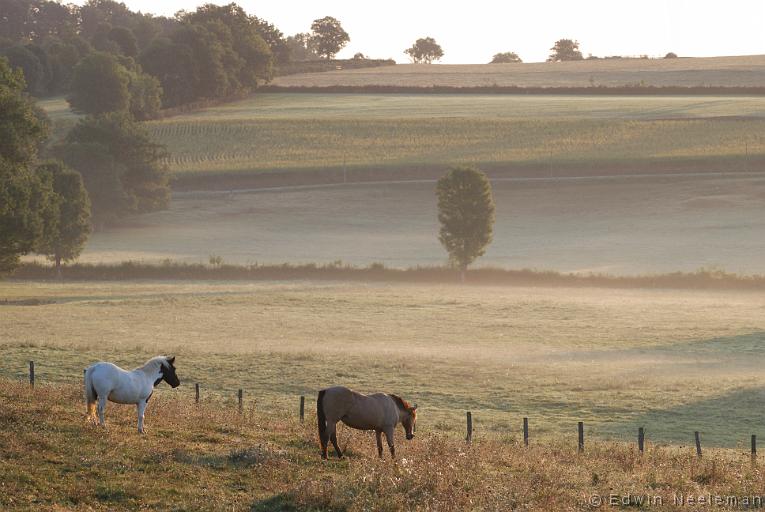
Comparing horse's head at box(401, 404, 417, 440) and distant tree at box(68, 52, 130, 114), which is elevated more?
distant tree at box(68, 52, 130, 114)

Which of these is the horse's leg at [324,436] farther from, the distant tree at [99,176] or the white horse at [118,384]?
the distant tree at [99,176]

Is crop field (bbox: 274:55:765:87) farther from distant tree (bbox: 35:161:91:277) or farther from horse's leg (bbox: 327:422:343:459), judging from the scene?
horse's leg (bbox: 327:422:343:459)

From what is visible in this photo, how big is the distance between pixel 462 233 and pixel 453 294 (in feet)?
33.7

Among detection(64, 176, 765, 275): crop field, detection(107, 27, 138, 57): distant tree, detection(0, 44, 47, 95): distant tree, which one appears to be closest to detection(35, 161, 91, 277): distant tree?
detection(64, 176, 765, 275): crop field

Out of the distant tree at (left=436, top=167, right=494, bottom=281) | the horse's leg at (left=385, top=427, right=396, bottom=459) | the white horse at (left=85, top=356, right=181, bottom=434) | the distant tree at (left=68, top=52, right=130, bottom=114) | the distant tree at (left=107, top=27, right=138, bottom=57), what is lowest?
the distant tree at (left=436, top=167, right=494, bottom=281)

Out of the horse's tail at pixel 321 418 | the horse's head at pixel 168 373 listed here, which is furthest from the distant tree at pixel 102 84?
the horse's tail at pixel 321 418

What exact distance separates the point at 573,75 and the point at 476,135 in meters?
54.7

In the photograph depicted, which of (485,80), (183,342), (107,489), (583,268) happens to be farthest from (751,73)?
(107,489)

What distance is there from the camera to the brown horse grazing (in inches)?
784

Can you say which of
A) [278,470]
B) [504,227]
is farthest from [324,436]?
[504,227]

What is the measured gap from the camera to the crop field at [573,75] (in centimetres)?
15862

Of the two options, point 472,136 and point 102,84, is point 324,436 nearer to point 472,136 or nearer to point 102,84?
point 472,136

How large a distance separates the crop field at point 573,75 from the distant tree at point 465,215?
85.8 m

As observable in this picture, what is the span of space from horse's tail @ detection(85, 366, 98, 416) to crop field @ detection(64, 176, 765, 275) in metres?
58.0
